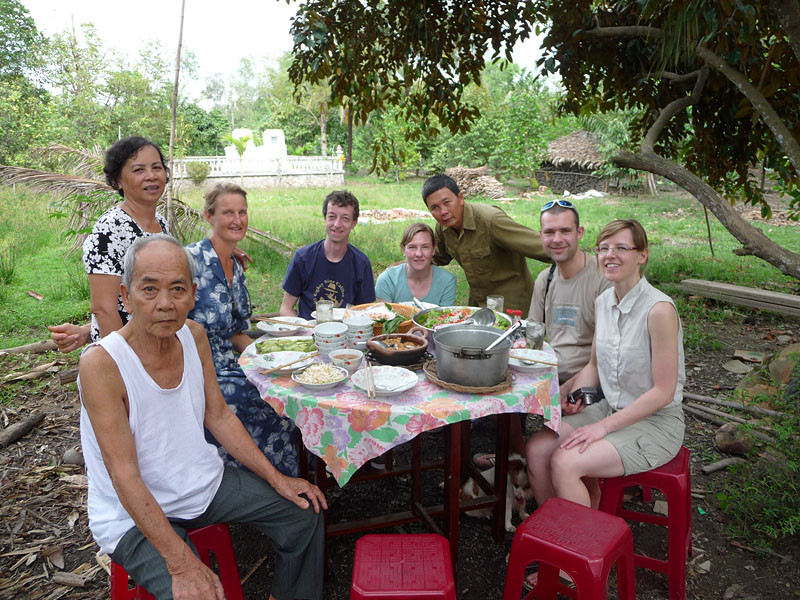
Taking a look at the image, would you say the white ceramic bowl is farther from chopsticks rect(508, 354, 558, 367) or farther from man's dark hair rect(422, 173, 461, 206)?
man's dark hair rect(422, 173, 461, 206)

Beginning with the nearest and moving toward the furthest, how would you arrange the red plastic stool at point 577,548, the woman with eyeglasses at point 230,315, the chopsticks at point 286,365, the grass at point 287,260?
the red plastic stool at point 577,548
the chopsticks at point 286,365
the woman with eyeglasses at point 230,315
the grass at point 287,260

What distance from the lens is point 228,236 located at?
3.22m

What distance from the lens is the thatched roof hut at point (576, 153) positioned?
80.8 feet

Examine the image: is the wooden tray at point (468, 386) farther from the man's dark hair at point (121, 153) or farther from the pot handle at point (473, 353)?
the man's dark hair at point (121, 153)

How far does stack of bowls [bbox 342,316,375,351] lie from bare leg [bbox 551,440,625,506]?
1.09m

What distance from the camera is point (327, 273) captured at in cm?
406

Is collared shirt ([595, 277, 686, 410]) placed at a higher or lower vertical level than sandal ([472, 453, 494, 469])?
higher

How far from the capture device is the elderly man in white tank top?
5.96 ft

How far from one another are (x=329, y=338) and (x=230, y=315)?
3.01 feet

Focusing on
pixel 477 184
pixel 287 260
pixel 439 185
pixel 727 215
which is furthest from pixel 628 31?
pixel 477 184

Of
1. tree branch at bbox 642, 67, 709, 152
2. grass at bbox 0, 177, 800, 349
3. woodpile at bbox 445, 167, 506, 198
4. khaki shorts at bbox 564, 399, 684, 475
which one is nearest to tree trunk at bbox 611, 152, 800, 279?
tree branch at bbox 642, 67, 709, 152

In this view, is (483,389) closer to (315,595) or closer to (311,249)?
(315,595)

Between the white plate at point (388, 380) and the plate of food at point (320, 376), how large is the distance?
6cm

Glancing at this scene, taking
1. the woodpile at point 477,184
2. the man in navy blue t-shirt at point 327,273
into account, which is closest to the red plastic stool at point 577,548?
the man in navy blue t-shirt at point 327,273
